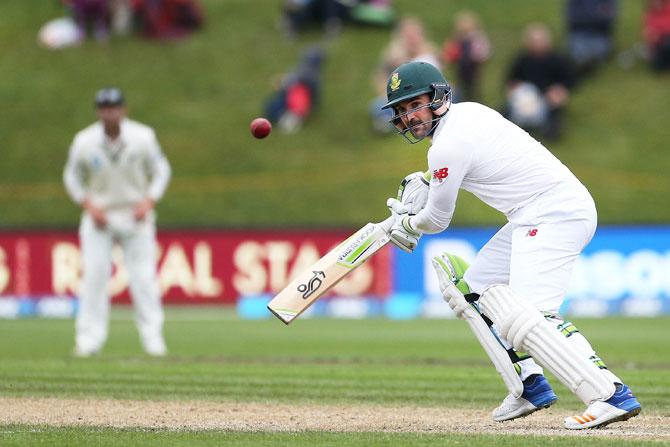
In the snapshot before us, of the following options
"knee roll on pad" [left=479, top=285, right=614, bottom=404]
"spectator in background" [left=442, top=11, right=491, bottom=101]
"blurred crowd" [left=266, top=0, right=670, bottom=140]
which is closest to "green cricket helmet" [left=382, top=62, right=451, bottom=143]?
"knee roll on pad" [left=479, top=285, right=614, bottom=404]

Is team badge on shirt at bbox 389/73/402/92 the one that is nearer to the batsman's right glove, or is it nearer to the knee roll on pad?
the batsman's right glove

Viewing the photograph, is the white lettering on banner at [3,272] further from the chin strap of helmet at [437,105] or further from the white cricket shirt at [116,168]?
the chin strap of helmet at [437,105]

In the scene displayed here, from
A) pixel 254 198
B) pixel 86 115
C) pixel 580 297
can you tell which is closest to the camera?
pixel 580 297

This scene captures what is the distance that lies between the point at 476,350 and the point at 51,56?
47.0 feet

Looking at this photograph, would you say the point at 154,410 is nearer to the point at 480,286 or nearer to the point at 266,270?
the point at 480,286

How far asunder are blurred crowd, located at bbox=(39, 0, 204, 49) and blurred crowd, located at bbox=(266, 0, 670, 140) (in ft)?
5.81

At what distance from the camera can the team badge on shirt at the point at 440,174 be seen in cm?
610

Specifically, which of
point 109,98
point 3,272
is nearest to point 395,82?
point 109,98

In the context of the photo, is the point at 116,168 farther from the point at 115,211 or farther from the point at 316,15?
the point at 316,15

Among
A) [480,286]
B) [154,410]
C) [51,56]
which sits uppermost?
[51,56]

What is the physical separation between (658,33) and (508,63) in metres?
2.67

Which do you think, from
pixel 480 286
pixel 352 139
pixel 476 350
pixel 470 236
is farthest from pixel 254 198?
pixel 480 286

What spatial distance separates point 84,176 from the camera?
11.0m

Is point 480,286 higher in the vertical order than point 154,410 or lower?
higher
